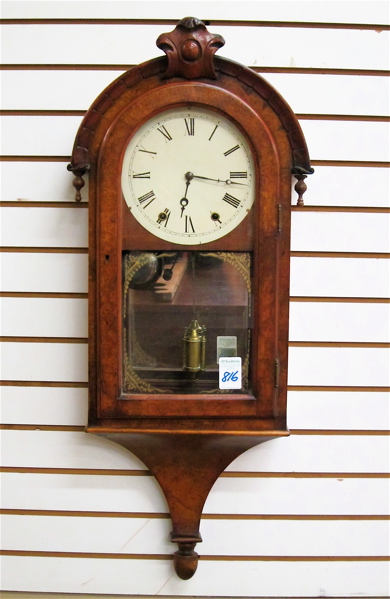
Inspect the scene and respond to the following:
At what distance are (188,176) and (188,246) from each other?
0.15m

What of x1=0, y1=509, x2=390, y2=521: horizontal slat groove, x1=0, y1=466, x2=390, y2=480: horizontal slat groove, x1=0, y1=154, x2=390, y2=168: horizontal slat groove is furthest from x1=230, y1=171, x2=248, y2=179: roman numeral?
x1=0, y1=509, x2=390, y2=521: horizontal slat groove

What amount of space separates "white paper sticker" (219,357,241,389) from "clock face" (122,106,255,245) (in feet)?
0.91

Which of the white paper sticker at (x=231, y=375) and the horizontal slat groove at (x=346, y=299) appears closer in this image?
the white paper sticker at (x=231, y=375)

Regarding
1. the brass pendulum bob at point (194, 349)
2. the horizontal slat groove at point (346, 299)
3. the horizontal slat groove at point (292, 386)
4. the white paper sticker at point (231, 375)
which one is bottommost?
the horizontal slat groove at point (292, 386)

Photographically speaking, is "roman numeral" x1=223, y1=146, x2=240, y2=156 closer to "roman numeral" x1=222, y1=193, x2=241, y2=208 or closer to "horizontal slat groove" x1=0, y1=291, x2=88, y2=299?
"roman numeral" x1=222, y1=193, x2=241, y2=208

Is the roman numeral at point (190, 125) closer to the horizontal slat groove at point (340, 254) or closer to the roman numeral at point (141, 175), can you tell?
the roman numeral at point (141, 175)

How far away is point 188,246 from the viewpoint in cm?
98

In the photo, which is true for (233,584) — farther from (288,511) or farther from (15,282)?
(15,282)

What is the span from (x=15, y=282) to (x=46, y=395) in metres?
0.30

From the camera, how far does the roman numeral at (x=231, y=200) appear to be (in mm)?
968

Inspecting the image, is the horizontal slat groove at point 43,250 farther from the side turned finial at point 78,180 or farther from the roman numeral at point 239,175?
the roman numeral at point 239,175

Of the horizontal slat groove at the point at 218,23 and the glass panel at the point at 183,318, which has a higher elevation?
the horizontal slat groove at the point at 218,23

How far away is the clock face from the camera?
0.96m

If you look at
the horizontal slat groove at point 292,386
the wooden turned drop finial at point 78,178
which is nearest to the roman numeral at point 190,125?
the wooden turned drop finial at point 78,178
